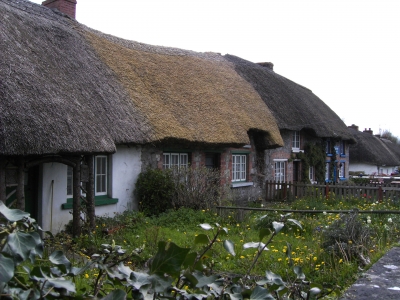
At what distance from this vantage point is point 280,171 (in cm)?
1852

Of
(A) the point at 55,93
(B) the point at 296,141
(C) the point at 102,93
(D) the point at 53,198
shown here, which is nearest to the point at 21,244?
(A) the point at 55,93

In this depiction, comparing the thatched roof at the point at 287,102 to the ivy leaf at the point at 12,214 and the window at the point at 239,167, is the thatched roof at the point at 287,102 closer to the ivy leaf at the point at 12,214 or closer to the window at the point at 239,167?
the window at the point at 239,167

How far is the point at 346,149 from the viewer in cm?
2670

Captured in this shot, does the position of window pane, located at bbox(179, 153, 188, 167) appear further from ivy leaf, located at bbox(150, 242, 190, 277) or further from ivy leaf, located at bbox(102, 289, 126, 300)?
ivy leaf, located at bbox(102, 289, 126, 300)

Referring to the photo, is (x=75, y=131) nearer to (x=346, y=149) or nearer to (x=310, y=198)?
(x=310, y=198)

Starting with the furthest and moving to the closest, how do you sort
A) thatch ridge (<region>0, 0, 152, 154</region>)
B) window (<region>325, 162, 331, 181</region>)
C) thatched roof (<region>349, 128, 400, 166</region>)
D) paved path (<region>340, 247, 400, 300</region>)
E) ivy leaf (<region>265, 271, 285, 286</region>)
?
thatched roof (<region>349, 128, 400, 166</region>)
window (<region>325, 162, 331, 181</region>)
thatch ridge (<region>0, 0, 152, 154</region>)
paved path (<region>340, 247, 400, 300</region>)
ivy leaf (<region>265, 271, 285, 286</region>)

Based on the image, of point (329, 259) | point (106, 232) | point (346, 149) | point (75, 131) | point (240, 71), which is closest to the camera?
point (329, 259)

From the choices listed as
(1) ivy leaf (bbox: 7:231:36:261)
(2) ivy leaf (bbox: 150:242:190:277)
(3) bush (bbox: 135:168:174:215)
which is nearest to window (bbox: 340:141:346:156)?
(3) bush (bbox: 135:168:174:215)

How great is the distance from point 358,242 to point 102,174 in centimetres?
634

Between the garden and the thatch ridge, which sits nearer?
the garden

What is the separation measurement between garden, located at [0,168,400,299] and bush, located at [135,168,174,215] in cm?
28

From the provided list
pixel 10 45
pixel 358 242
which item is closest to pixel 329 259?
pixel 358 242

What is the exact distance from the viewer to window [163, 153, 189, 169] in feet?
40.4

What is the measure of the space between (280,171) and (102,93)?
1030cm
